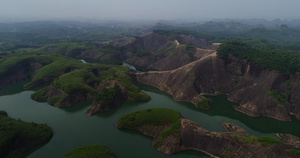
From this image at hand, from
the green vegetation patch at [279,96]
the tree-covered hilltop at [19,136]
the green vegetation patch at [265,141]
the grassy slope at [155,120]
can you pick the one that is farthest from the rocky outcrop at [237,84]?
the tree-covered hilltop at [19,136]

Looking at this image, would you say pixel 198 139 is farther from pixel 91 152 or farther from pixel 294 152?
pixel 91 152

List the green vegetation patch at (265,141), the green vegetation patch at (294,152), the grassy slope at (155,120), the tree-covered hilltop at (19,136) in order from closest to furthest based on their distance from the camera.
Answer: the green vegetation patch at (294,152) < the green vegetation patch at (265,141) < the tree-covered hilltop at (19,136) < the grassy slope at (155,120)

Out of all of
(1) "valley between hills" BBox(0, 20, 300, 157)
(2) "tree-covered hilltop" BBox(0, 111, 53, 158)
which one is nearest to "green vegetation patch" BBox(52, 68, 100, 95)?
(1) "valley between hills" BBox(0, 20, 300, 157)

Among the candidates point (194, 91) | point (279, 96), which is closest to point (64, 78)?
point (194, 91)

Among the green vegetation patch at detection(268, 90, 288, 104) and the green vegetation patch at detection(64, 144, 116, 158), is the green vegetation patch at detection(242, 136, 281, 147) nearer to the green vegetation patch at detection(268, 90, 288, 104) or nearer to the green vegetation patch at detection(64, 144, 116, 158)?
the green vegetation patch at detection(268, 90, 288, 104)

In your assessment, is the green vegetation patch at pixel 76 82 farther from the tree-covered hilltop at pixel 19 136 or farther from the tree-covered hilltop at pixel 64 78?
the tree-covered hilltop at pixel 19 136

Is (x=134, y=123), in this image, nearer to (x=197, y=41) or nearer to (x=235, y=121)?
(x=235, y=121)
